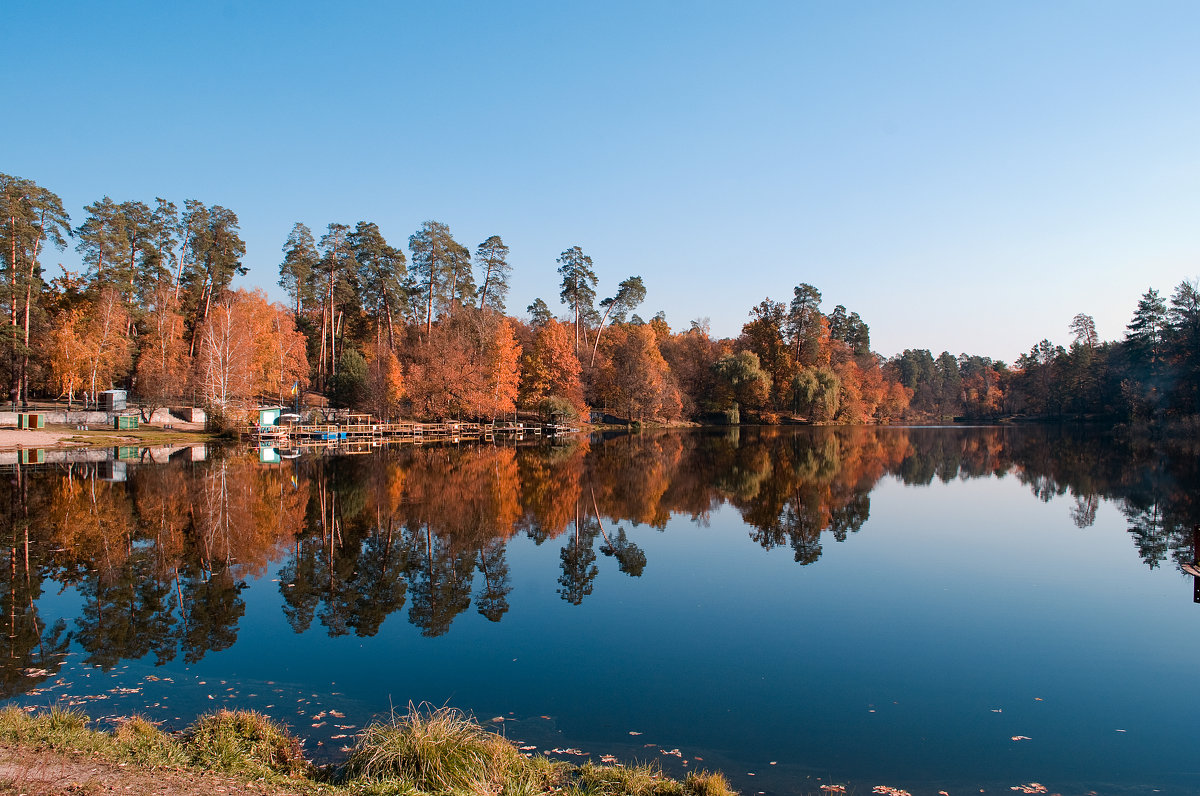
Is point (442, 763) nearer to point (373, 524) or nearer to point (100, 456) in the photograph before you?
point (373, 524)

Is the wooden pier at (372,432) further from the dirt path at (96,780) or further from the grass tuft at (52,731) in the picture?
the dirt path at (96,780)

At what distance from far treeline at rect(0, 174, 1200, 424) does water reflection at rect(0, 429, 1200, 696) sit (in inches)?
698

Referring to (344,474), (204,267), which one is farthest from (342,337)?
(344,474)

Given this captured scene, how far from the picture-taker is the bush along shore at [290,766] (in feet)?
16.1

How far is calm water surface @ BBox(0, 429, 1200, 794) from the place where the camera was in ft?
21.7

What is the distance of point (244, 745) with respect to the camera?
577cm

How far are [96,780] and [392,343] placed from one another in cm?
5887

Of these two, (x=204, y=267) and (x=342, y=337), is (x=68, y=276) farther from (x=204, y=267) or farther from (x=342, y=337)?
(x=342, y=337)

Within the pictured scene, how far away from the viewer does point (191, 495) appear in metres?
20.8

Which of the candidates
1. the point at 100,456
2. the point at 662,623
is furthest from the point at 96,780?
the point at 100,456

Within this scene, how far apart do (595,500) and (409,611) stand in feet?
38.1

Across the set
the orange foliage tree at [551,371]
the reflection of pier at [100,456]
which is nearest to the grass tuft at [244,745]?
the reflection of pier at [100,456]

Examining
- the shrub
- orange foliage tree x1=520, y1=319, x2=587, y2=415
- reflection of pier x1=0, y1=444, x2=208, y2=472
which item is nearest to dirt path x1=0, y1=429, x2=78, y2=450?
reflection of pier x1=0, y1=444, x2=208, y2=472

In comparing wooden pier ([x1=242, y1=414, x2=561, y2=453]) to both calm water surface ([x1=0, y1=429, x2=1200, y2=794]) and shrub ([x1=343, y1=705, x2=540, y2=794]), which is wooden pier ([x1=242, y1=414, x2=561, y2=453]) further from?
shrub ([x1=343, y1=705, x2=540, y2=794])
